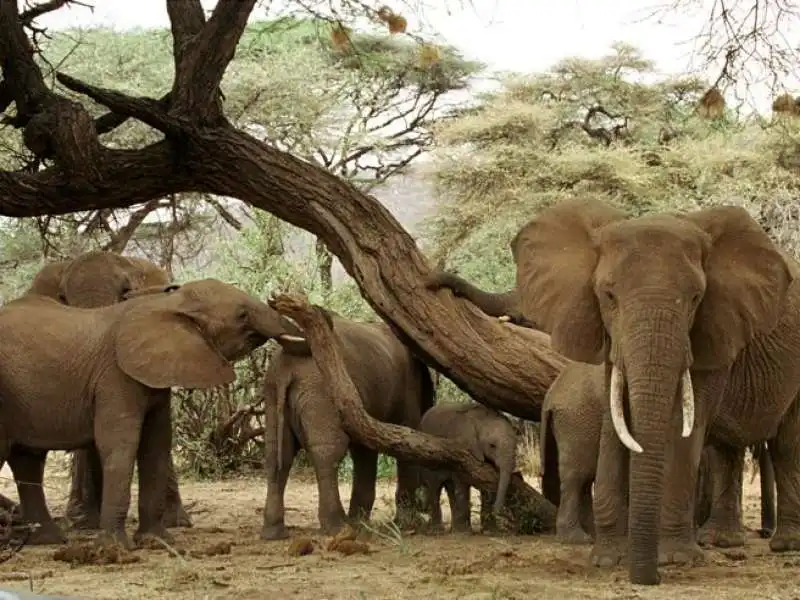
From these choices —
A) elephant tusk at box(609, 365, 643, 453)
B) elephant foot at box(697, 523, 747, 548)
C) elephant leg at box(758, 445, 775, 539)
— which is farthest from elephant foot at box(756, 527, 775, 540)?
elephant tusk at box(609, 365, 643, 453)

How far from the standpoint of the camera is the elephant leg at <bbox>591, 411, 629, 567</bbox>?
246 inches

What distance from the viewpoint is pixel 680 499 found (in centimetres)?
629

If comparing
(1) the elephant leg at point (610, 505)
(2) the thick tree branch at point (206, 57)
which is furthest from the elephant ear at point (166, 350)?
(1) the elephant leg at point (610, 505)

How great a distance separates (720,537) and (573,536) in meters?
0.79

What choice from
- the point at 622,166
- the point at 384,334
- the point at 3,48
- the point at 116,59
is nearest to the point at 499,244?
the point at 622,166

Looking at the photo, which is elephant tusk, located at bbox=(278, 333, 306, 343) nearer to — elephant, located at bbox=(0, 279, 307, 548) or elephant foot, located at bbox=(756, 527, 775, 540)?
elephant, located at bbox=(0, 279, 307, 548)

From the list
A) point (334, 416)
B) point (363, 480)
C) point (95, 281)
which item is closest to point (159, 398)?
point (334, 416)

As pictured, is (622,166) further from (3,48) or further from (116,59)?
(3,48)

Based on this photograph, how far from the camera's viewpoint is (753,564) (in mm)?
6594

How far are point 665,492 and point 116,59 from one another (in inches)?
656

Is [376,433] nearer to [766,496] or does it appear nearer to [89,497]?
[89,497]

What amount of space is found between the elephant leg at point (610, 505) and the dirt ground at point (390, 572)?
0.11 metres

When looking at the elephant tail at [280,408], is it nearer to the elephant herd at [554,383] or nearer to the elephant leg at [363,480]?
the elephant herd at [554,383]

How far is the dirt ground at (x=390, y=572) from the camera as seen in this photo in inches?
221
